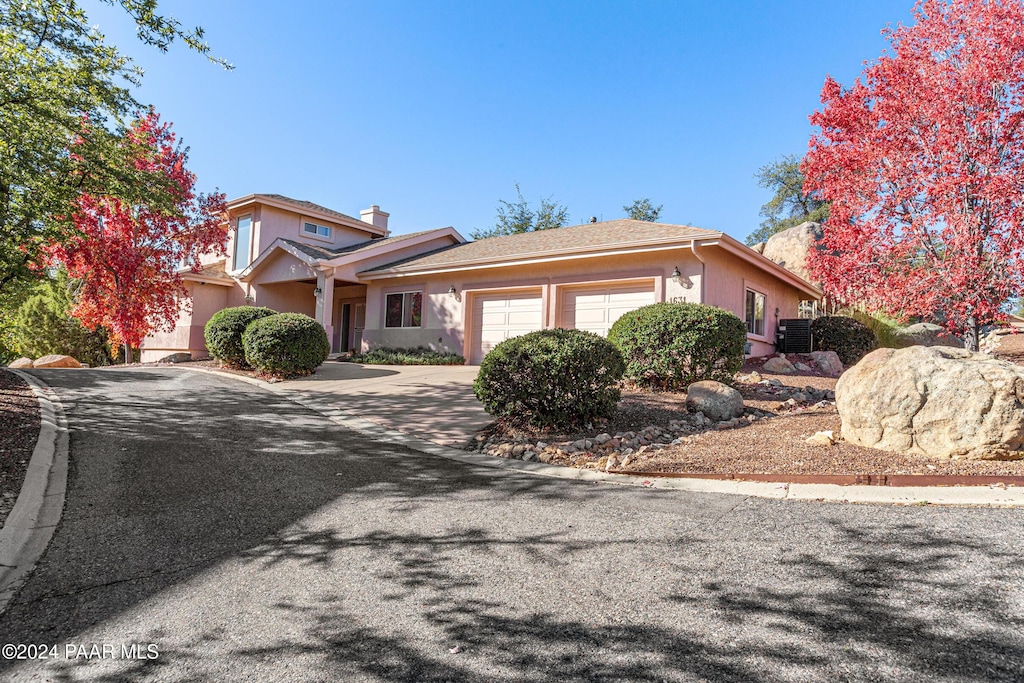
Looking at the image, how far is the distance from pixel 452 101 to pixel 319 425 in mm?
15705

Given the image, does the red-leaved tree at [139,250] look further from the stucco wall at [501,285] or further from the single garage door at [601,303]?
the single garage door at [601,303]

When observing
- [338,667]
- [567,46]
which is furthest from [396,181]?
[338,667]

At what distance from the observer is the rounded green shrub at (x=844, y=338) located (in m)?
16.4

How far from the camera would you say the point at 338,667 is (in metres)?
2.37

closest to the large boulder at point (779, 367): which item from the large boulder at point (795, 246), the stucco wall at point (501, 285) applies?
the stucco wall at point (501, 285)

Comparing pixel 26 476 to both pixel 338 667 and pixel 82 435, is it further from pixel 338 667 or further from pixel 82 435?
pixel 338 667

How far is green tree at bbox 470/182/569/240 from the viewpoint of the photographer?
35.5 metres

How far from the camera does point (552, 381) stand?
7215 millimetres

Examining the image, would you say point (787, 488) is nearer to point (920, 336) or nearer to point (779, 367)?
point (779, 367)

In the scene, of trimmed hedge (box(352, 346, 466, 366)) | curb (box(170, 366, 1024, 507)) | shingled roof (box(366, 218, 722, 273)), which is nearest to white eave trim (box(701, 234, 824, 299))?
shingled roof (box(366, 218, 722, 273))

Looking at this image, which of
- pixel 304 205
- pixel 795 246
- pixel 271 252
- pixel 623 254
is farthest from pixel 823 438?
pixel 795 246

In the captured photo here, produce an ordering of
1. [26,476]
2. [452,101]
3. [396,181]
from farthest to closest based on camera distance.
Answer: [396,181] → [452,101] → [26,476]

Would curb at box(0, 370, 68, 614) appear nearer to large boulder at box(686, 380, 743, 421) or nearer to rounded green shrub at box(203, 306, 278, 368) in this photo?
rounded green shrub at box(203, 306, 278, 368)

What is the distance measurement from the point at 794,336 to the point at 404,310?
39.7ft
